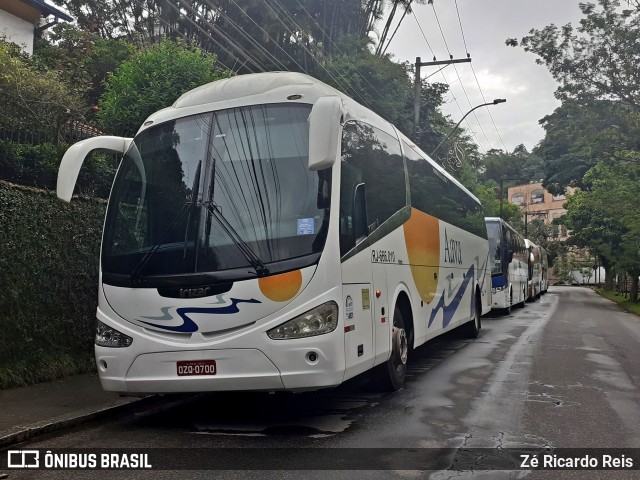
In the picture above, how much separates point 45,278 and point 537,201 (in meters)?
106

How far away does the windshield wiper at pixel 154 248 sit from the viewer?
6.49 meters

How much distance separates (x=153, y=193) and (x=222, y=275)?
127cm

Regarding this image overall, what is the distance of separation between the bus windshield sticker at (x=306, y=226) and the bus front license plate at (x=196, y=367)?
1.43 meters

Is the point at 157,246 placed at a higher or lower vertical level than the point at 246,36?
lower

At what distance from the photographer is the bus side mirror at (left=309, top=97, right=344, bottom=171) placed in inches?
227

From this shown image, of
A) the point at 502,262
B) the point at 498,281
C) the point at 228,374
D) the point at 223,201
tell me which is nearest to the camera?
the point at 228,374

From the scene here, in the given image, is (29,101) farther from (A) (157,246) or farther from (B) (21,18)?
(B) (21,18)

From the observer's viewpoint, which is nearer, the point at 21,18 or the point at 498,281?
the point at 21,18

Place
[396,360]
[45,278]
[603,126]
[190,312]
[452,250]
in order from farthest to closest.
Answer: [603,126]
[452,250]
[45,278]
[396,360]
[190,312]

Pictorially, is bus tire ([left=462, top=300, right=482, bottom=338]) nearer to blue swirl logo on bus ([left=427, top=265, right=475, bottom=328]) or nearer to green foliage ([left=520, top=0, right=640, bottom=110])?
blue swirl logo on bus ([left=427, top=265, right=475, bottom=328])

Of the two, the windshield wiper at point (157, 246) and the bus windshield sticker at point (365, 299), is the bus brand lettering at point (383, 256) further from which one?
the windshield wiper at point (157, 246)

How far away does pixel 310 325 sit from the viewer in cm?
616

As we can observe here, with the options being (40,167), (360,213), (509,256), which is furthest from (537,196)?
(360,213)

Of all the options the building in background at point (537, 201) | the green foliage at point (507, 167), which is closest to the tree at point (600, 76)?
the building in background at point (537, 201)
